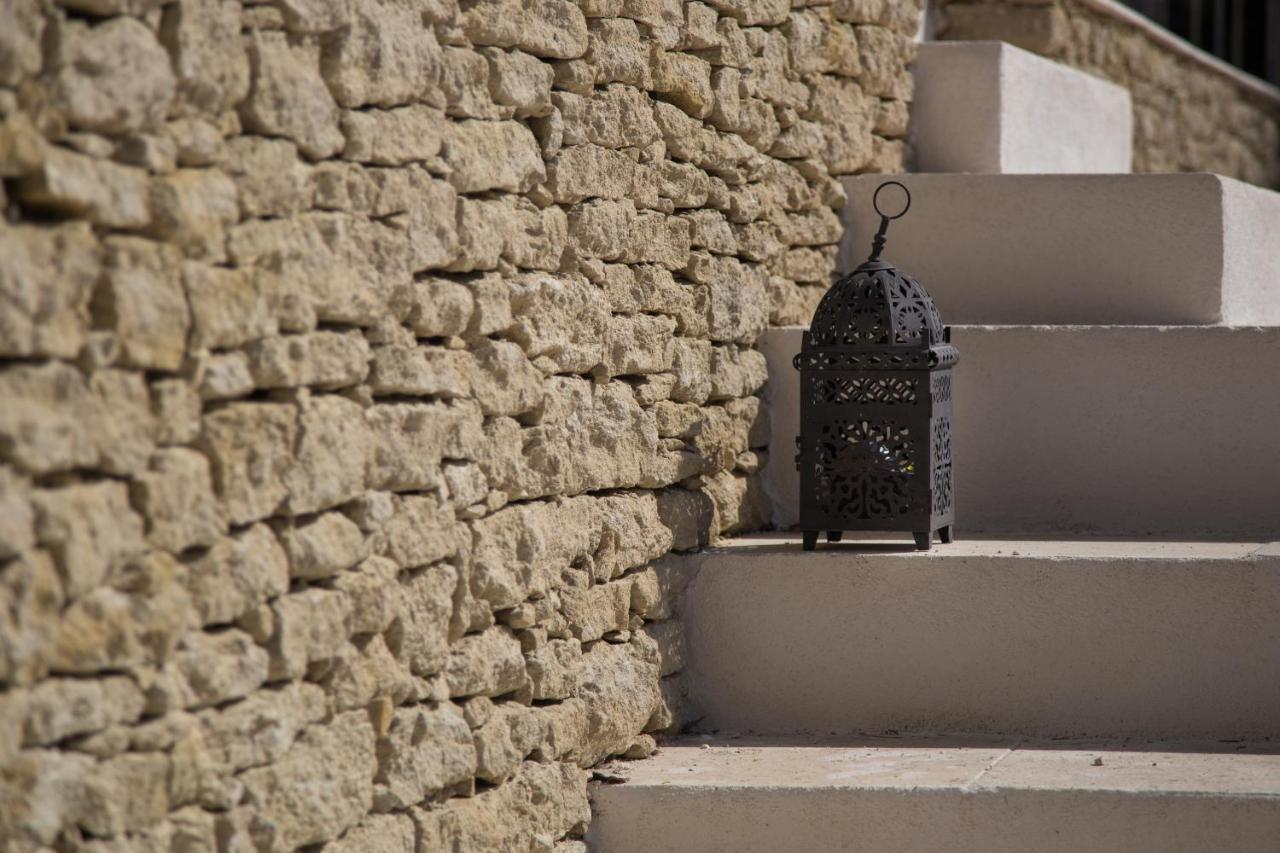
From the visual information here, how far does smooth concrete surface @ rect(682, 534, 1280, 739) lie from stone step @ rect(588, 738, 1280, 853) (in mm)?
121

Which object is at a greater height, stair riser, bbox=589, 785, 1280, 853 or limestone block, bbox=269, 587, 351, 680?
limestone block, bbox=269, 587, 351, 680

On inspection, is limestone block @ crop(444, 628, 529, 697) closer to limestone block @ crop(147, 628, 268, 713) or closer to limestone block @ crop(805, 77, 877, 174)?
limestone block @ crop(147, 628, 268, 713)

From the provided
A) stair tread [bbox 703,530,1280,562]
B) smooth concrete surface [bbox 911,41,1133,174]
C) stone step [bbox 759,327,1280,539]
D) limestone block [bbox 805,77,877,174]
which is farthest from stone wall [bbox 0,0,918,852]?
smooth concrete surface [bbox 911,41,1133,174]

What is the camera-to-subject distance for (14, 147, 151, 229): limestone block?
1844 millimetres

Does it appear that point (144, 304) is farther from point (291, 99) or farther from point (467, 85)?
point (467, 85)

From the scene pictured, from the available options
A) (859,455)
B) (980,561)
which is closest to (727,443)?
(859,455)

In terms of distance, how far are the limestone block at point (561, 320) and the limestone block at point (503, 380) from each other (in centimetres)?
5

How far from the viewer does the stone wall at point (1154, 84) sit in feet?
17.8

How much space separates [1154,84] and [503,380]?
4.67 m

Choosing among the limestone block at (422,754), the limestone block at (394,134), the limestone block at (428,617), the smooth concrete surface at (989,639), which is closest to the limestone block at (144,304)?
the limestone block at (394,134)

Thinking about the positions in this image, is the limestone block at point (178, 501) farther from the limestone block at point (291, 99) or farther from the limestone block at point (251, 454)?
the limestone block at point (291, 99)

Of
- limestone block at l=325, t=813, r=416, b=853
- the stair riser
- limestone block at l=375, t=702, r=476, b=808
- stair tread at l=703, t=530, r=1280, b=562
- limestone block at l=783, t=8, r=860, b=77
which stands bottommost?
the stair riser

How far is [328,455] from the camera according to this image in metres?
2.36

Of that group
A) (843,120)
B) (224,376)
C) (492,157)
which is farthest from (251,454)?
(843,120)
